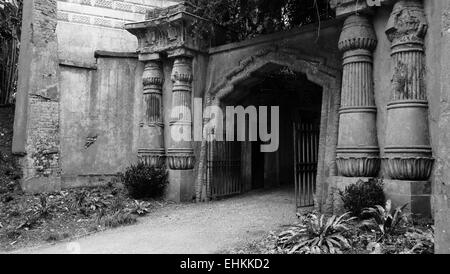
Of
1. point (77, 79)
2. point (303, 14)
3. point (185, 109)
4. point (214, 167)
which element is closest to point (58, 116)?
point (77, 79)

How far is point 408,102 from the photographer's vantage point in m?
5.72

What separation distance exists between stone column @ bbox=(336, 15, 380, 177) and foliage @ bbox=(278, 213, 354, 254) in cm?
123

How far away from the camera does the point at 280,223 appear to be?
22.4 ft

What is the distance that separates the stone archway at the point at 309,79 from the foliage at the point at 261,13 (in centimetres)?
115

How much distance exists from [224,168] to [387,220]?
5188mm

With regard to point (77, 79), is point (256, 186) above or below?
below

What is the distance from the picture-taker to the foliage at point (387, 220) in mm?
5074

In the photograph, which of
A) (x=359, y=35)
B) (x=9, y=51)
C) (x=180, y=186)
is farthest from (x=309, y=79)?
(x=9, y=51)

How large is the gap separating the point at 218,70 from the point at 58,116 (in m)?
4.13

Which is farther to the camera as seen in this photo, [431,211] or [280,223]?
[280,223]

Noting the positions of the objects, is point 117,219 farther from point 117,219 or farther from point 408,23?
point 408,23

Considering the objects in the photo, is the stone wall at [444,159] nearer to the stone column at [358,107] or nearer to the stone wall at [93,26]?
the stone column at [358,107]

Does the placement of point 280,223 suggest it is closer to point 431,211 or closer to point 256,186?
Result: point 431,211

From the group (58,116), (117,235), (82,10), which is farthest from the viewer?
(82,10)
